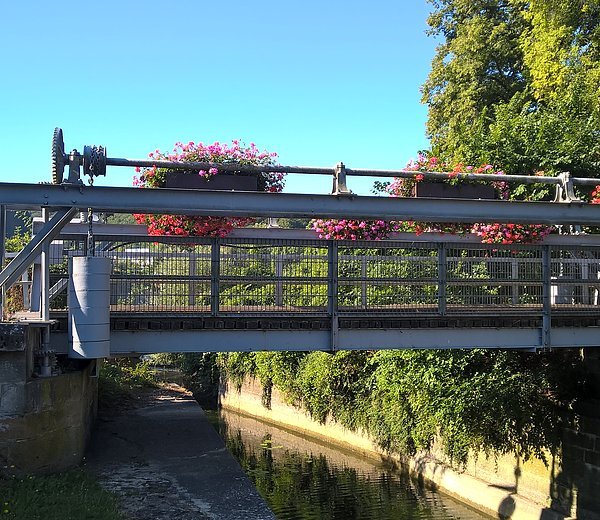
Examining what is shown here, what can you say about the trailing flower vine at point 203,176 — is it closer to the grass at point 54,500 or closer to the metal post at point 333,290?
the metal post at point 333,290

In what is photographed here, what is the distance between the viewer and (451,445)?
14.5 meters

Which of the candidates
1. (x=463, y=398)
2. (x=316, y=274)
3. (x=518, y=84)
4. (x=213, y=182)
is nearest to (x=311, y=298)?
(x=316, y=274)

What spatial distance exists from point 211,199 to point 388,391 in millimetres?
9026

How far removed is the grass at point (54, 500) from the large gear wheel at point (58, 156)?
12.0 ft

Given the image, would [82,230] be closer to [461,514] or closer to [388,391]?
[388,391]

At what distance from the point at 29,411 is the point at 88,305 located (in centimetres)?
141

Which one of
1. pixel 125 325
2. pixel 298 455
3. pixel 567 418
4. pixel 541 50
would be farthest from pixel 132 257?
pixel 541 50

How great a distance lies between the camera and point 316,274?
10383 millimetres

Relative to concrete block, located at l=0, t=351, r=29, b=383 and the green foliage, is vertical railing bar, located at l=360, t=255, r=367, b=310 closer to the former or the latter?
the green foliage

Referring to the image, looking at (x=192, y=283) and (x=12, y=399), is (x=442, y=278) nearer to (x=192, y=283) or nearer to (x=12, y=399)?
(x=192, y=283)

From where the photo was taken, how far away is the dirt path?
8078mm

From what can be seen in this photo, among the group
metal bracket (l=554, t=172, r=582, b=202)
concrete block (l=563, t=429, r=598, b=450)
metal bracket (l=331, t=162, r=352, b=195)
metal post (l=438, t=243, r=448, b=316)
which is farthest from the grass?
concrete block (l=563, t=429, r=598, b=450)

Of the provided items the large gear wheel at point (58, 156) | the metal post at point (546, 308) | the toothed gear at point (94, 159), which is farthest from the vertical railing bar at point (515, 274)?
the large gear wheel at point (58, 156)

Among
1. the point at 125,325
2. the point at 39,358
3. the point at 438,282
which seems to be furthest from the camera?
the point at 438,282
